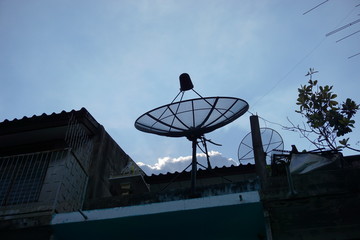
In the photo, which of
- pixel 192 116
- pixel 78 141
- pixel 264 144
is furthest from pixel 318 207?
pixel 78 141

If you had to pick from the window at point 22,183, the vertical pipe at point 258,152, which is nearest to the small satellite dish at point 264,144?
the vertical pipe at point 258,152

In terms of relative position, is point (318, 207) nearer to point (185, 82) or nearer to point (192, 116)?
point (192, 116)

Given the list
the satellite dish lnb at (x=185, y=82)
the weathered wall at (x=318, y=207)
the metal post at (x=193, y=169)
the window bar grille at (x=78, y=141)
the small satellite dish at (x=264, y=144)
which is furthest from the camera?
the small satellite dish at (x=264, y=144)

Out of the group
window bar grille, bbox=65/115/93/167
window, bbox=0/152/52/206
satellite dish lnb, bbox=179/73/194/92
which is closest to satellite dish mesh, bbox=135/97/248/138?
satellite dish lnb, bbox=179/73/194/92

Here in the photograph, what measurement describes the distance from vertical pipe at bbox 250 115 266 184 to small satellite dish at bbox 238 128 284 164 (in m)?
1.98

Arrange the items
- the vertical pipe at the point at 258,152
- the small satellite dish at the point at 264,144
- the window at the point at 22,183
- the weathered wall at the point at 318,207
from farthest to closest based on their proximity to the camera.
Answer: the small satellite dish at the point at 264,144
the window at the point at 22,183
the vertical pipe at the point at 258,152
the weathered wall at the point at 318,207

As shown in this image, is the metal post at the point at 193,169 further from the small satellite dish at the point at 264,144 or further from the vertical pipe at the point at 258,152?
the small satellite dish at the point at 264,144

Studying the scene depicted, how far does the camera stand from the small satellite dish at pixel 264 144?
8977 millimetres

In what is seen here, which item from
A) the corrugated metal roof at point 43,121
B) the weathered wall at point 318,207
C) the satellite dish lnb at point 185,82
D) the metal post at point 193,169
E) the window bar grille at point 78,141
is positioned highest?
the satellite dish lnb at point 185,82

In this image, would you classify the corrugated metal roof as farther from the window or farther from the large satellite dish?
the large satellite dish

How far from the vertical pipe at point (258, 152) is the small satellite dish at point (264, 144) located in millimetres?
1978

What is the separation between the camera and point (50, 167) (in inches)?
309

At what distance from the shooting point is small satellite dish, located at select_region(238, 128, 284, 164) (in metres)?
8.98

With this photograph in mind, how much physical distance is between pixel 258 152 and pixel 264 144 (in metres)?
2.72
